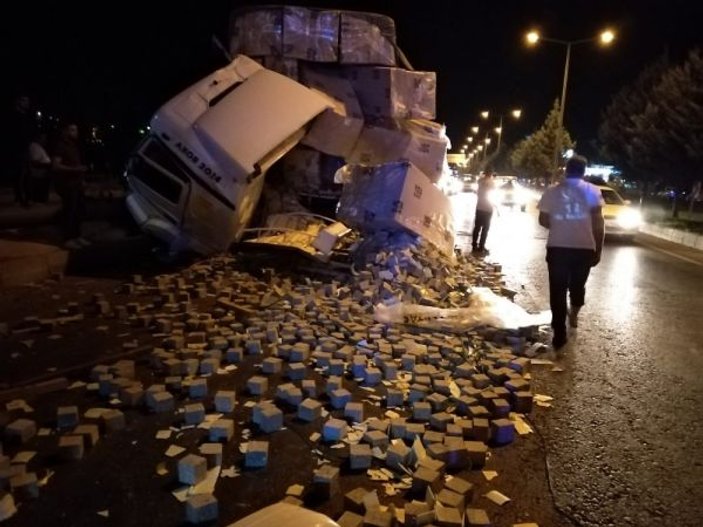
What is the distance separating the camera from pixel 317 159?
1073 cm

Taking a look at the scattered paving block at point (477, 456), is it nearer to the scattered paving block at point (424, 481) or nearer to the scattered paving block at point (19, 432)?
the scattered paving block at point (424, 481)

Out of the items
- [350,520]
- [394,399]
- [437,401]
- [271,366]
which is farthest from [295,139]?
[350,520]

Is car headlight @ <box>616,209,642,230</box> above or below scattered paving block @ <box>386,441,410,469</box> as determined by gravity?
above

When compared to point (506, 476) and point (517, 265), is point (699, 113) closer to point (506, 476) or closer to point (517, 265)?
point (517, 265)

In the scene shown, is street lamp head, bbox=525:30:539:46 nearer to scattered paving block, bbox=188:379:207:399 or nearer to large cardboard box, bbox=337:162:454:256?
large cardboard box, bbox=337:162:454:256

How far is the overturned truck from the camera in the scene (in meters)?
8.61

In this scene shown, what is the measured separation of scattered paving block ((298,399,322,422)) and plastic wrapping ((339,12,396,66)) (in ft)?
28.1

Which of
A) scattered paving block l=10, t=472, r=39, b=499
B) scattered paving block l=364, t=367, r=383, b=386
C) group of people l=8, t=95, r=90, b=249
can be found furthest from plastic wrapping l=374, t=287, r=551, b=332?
group of people l=8, t=95, r=90, b=249

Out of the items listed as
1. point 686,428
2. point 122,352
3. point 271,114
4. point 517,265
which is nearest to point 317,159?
point 271,114

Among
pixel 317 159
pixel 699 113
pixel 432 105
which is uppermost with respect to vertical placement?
pixel 699 113

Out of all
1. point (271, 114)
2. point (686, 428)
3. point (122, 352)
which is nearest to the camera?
point (686, 428)

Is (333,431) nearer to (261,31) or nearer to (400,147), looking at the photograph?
(400,147)

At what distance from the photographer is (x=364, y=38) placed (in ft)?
36.4

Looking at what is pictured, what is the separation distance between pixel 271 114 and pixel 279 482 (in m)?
6.84
